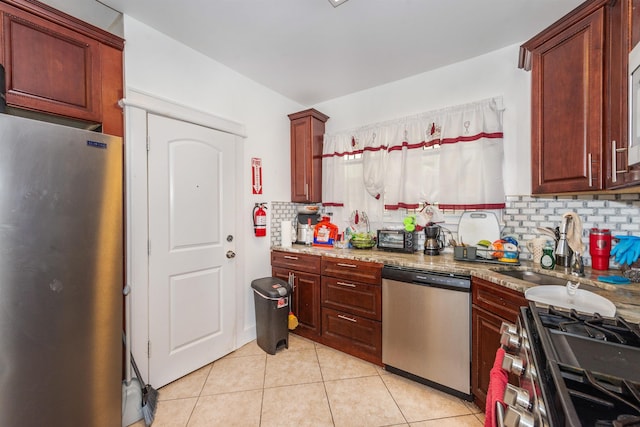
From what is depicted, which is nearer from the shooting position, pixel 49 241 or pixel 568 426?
pixel 568 426

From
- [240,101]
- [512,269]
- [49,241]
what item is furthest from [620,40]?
[49,241]

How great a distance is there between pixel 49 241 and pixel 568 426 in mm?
1815

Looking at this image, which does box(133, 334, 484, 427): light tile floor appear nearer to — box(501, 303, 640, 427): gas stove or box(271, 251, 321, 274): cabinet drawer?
box(271, 251, 321, 274): cabinet drawer

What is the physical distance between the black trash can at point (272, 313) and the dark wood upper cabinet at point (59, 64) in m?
1.69

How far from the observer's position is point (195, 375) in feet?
6.91

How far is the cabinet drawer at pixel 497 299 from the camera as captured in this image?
1449 millimetres

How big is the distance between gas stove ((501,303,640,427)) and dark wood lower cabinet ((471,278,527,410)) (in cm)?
60

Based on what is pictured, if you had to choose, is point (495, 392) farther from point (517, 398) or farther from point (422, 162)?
point (422, 162)

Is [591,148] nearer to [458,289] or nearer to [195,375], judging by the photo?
[458,289]

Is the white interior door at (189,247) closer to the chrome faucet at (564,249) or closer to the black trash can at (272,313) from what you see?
the black trash can at (272,313)

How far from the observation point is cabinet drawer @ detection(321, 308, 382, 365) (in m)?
2.17

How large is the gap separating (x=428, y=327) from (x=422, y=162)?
151 cm

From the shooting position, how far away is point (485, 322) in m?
1.63

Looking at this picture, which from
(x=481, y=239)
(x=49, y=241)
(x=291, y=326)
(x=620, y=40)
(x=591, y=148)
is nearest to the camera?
(x=49, y=241)
